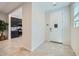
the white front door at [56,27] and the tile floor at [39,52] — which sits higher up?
the white front door at [56,27]

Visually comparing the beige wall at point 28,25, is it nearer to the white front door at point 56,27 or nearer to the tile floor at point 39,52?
the tile floor at point 39,52

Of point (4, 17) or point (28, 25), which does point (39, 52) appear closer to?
point (28, 25)

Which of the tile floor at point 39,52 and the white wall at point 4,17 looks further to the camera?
the white wall at point 4,17

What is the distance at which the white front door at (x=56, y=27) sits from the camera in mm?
6252

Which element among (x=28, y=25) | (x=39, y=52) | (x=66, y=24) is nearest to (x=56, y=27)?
(x=66, y=24)

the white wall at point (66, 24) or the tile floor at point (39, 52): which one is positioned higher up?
the white wall at point (66, 24)

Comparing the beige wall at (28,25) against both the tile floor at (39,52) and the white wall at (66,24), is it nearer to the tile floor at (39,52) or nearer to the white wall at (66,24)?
the tile floor at (39,52)

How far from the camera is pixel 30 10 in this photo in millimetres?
4277

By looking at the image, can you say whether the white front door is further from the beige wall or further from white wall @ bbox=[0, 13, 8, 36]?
white wall @ bbox=[0, 13, 8, 36]

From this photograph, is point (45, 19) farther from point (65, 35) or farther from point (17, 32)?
point (17, 32)

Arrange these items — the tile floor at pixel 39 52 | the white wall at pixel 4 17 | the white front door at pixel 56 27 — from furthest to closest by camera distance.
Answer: the white wall at pixel 4 17, the white front door at pixel 56 27, the tile floor at pixel 39 52

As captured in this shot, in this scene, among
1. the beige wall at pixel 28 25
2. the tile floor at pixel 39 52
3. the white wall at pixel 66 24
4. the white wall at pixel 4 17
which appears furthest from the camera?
the white wall at pixel 4 17

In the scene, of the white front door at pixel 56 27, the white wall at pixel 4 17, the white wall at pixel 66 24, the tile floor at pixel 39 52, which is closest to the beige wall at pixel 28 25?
the tile floor at pixel 39 52

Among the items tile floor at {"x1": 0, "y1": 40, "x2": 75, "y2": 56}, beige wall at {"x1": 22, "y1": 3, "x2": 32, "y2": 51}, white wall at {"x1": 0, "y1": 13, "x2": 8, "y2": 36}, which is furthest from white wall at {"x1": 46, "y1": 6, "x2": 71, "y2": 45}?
white wall at {"x1": 0, "y1": 13, "x2": 8, "y2": 36}
